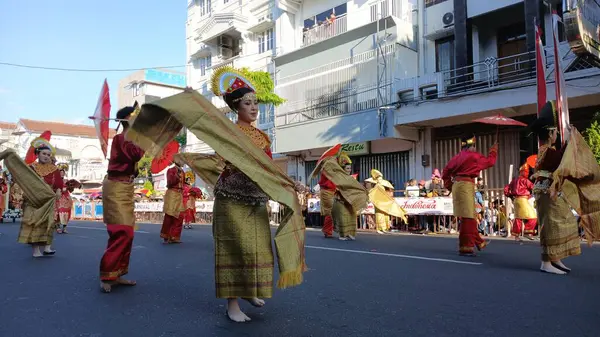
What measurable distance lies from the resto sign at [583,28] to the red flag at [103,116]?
9161mm

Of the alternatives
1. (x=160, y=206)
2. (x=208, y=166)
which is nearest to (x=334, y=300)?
(x=208, y=166)

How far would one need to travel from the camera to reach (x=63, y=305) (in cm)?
415

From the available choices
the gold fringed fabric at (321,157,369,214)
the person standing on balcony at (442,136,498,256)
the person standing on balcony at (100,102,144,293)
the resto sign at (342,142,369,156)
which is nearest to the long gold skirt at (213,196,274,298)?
the person standing on balcony at (100,102,144,293)

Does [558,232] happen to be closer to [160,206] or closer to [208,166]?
[208,166]

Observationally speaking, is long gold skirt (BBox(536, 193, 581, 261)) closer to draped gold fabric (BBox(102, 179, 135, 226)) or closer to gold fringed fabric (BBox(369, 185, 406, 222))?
→ draped gold fabric (BBox(102, 179, 135, 226))

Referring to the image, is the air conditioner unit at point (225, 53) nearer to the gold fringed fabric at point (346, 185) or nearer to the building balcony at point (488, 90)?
the building balcony at point (488, 90)

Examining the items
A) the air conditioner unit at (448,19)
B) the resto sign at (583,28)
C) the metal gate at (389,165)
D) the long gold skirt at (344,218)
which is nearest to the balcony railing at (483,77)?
the air conditioner unit at (448,19)

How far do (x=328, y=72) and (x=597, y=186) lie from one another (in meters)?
15.8

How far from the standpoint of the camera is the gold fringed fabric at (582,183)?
541 cm

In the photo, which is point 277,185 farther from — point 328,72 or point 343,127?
point 328,72

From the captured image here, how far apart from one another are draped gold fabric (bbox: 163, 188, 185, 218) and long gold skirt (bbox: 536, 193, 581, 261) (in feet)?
22.0

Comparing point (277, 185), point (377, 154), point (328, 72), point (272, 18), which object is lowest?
point (277, 185)

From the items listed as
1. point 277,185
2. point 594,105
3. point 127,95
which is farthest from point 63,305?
point 127,95

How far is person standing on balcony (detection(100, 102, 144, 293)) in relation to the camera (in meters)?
4.88
